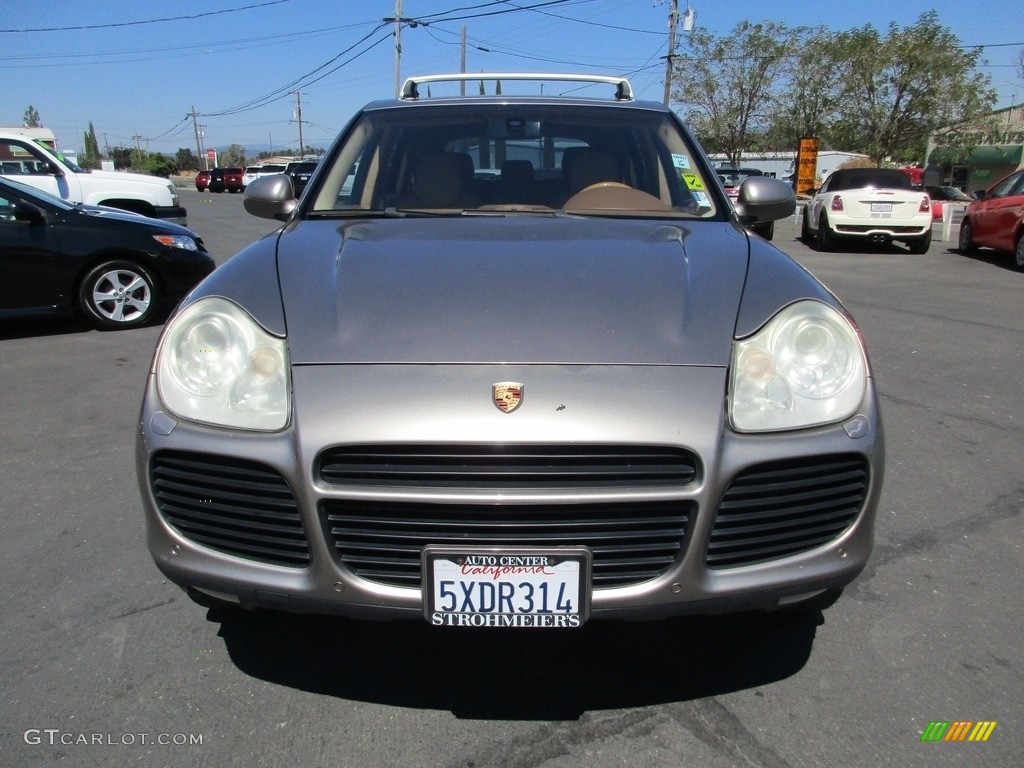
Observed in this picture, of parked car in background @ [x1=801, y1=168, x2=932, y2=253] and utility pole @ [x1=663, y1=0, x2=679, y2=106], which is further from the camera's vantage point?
utility pole @ [x1=663, y1=0, x2=679, y2=106]

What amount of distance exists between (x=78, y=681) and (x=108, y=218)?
578cm

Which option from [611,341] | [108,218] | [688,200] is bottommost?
[108,218]

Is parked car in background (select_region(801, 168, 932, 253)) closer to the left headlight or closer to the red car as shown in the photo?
the red car

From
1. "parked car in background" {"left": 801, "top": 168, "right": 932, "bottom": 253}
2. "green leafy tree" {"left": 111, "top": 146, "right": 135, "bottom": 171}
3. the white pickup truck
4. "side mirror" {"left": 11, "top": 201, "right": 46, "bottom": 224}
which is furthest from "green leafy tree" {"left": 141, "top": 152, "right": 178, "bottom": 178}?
"side mirror" {"left": 11, "top": 201, "right": 46, "bottom": 224}

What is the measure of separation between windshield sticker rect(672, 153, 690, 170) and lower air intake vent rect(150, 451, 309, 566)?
86.0 inches

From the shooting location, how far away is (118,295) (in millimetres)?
7164

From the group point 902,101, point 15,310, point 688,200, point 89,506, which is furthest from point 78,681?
point 902,101

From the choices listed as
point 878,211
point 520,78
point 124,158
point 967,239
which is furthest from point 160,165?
point 520,78

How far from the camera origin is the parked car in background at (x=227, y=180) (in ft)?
145

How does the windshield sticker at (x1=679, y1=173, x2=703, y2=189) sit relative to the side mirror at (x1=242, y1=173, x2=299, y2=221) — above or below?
above

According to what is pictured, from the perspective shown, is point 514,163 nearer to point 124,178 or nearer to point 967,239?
point 124,178

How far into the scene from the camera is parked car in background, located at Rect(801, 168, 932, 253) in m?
13.6

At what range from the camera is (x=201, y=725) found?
2.09 metres

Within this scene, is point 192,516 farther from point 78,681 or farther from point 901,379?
point 901,379
